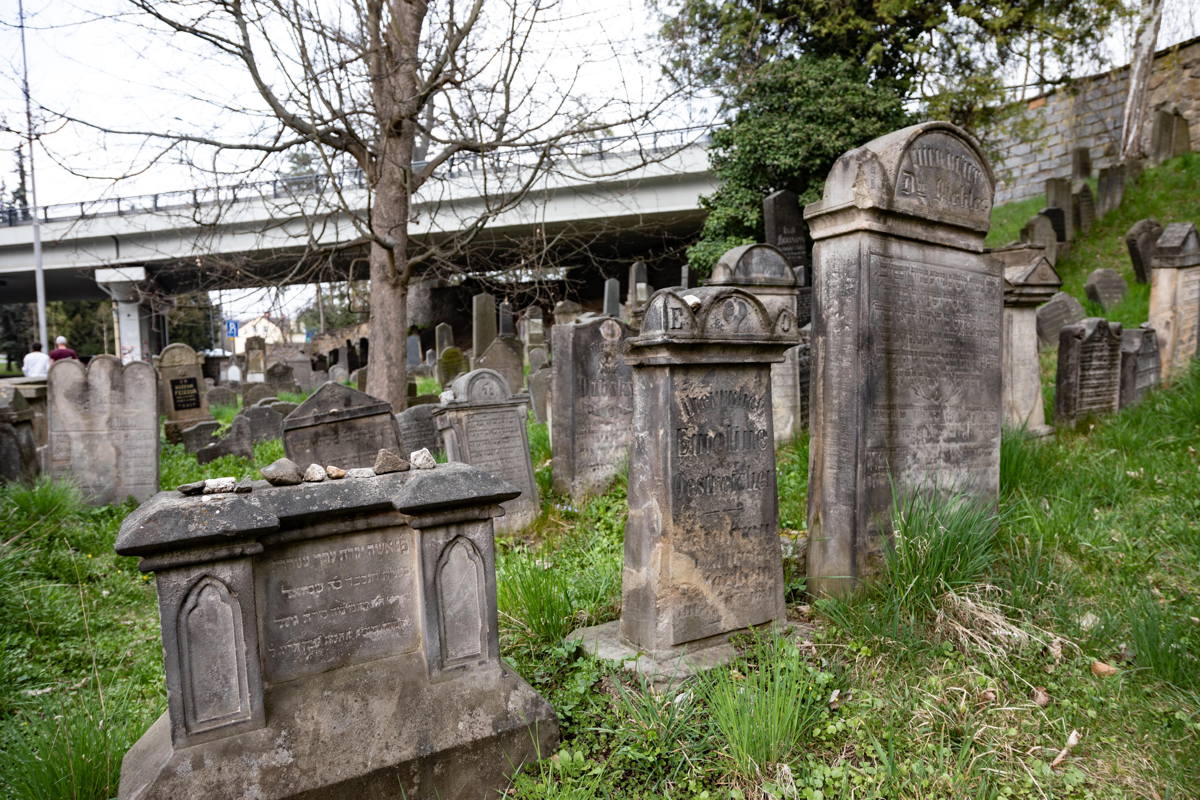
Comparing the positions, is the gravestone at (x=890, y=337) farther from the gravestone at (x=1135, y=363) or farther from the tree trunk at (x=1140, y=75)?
the tree trunk at (x=1140, y=75)

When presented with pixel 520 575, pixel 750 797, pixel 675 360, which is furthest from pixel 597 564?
pixel 750 797

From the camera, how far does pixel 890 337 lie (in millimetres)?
3752

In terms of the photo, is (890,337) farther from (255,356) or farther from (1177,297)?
(255,356)

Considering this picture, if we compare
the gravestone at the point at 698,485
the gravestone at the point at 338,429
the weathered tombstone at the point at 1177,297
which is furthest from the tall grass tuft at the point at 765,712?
the weathered tombstone at the point at 1177,297

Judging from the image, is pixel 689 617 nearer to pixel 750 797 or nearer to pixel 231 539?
pixel 750 797

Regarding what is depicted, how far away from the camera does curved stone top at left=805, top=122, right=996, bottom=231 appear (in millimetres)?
3605

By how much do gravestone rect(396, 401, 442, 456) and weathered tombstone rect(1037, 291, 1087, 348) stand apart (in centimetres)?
910

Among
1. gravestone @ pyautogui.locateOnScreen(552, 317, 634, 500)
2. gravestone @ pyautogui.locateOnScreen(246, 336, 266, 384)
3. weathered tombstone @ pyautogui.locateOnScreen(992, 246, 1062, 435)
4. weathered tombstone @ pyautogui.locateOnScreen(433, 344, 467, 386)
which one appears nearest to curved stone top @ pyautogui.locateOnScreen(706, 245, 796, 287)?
gravestone @ pyautogui.locateOnScreen(552, 317, 634, 500)

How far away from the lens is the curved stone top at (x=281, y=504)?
85.9 inches

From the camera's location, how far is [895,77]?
15344mm

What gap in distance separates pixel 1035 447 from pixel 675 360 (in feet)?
12.9

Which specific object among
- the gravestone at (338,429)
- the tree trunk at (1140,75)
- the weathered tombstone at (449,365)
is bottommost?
the gravestone at (338,429)

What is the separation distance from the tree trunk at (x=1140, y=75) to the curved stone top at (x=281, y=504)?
70.9 feet

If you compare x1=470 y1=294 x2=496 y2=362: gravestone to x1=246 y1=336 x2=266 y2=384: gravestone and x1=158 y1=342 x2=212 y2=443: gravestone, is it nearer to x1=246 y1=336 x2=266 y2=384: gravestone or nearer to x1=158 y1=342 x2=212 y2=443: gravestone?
x1=158 y1=342 x2=212 y2=443: gravestone
